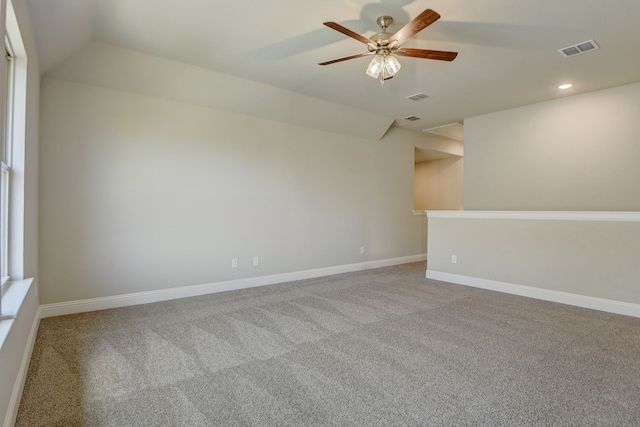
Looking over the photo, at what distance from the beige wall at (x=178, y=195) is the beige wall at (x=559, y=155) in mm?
2101

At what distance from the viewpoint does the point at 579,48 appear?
3.27 metres

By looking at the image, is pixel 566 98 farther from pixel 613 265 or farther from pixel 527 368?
pixel 527 368

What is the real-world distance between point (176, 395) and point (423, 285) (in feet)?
12.4

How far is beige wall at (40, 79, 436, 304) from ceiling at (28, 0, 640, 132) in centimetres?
68

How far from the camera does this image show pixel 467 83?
418 cm

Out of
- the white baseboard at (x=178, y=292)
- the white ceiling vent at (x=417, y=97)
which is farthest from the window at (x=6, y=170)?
the white ceiling vent at (x=417, y=97)

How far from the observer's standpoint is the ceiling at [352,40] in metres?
2.61

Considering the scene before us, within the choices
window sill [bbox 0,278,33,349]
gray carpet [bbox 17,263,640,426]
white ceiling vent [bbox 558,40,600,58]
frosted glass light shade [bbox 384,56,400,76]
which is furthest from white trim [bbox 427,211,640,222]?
window sill [bbox 0,278,33,349]

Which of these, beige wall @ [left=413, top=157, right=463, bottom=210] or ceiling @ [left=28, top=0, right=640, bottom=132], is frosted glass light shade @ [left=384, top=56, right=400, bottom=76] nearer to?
ceiling @ [left=28, top=0, right=640, bottom=132]

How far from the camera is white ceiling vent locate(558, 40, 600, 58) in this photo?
10.5ft

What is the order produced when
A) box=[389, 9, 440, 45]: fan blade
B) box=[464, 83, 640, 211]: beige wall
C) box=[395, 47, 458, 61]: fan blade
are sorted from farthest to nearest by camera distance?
box=[464, 83, 640, 211]: beige wall, box=[395, 47, 458, 61]: fan blade, box=[389, 9, 440, 45]: fan blade

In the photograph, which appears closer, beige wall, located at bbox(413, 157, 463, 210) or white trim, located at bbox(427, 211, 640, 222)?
white trim, located at bbox(427, 211, 640, 222)

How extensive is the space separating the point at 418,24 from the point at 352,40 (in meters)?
0.97

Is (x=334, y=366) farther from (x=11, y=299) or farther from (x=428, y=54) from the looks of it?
(x=428, y=54)
